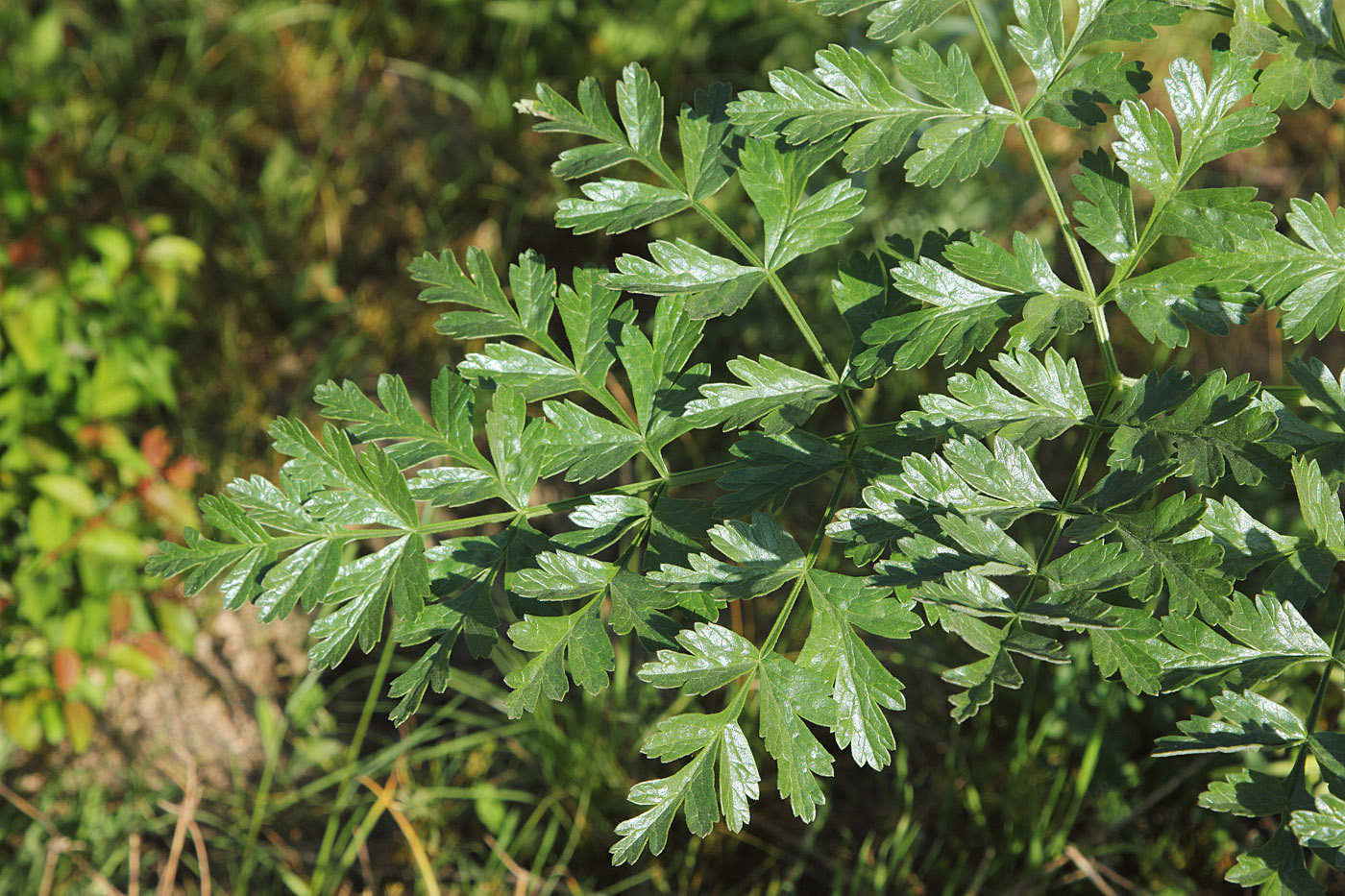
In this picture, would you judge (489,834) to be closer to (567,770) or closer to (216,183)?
(567,770)

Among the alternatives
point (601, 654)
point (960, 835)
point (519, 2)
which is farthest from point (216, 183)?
point (960, 835)

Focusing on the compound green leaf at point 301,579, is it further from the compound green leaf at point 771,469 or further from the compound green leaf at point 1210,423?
the compound green leaf at point 1210,423

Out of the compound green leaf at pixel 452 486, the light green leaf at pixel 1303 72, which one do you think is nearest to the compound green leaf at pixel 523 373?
the compound green leaf at pixel 452 486

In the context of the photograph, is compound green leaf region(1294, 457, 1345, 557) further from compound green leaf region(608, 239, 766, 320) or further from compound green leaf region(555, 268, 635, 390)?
compound green leaf region(555, 268, 635, 390)

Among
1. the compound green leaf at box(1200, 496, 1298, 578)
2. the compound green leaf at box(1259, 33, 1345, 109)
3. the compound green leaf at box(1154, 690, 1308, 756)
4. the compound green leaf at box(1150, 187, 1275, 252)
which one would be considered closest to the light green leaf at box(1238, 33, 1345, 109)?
the compound green leaf at box(1259, 33, 1345, 109)

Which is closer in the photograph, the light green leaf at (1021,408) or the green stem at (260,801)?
the light green leaf at (1021,408)

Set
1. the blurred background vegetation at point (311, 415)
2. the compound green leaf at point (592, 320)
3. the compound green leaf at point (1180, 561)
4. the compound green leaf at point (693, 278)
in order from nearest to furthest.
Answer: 1. the compound green leaf at point (1180, 561)
2. the compound green leaf at point (693, 278)
3. the compound green leaf at point (592, 320)
4. the blurred background vegetation at point (311, 415)
